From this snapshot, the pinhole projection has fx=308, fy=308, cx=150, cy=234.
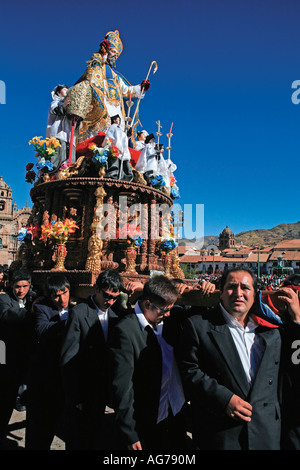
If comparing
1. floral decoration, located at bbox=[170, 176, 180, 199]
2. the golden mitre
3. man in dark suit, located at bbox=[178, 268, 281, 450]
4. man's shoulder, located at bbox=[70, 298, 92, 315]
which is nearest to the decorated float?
floral decoration, located at bbox=[170, 176, 180, 199]

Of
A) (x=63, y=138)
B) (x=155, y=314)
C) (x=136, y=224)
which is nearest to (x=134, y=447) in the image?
(x=155, y=314)

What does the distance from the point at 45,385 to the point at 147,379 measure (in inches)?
55.6

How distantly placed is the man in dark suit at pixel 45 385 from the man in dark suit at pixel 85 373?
1.10ft

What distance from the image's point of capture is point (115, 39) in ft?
50.7

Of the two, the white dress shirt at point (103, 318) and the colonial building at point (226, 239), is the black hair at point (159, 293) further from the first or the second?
the colonial building at point (226, 239)

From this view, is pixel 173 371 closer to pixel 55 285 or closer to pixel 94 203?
pixel 55 285

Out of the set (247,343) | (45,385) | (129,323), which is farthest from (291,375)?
(45,385)

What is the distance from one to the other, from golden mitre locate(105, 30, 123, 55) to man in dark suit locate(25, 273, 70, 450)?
15.4 metres

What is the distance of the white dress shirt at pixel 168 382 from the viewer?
10.1 ft

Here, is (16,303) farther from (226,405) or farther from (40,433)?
(226,405)

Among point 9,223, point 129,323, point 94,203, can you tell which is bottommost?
point 129,323

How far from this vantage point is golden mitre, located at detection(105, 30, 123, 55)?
15297mm

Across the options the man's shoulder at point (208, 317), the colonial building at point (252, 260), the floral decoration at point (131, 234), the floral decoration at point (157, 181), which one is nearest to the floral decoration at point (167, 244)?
the floral decoration at point (131, 234)

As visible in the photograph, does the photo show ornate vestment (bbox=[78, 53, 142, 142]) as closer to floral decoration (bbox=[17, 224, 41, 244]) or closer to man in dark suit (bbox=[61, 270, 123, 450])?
floral decoration (bbox=[17, 224, 41, 244])
